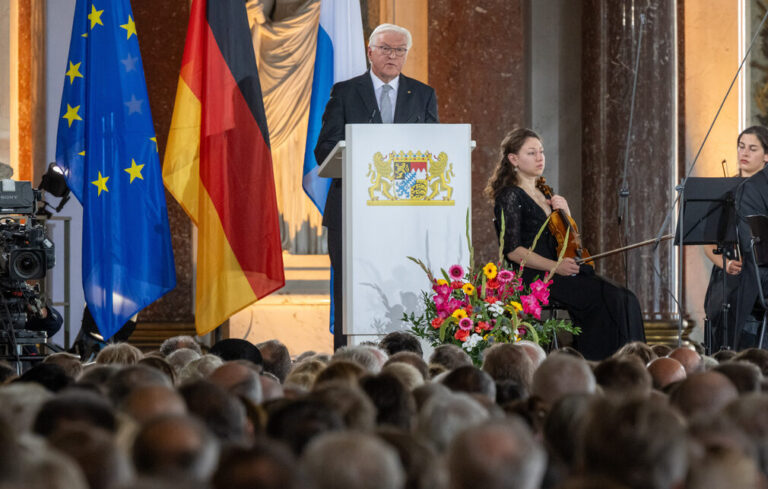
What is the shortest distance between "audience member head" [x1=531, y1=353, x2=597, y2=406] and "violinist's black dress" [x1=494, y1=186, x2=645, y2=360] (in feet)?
10.5

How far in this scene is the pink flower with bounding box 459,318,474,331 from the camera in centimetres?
458

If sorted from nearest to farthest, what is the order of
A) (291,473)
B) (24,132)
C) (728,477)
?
(291,473), (728,477), (24,132)

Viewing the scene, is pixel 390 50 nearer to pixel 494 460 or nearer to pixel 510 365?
pixel 510 365

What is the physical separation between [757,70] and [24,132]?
5782mm

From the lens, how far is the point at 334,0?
269 inches

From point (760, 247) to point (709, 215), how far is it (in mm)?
334

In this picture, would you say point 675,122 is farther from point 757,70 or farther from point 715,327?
point 715,327

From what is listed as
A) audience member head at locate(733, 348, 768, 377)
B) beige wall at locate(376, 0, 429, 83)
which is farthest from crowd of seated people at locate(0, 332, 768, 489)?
beige wall at locate(376, 0, 429, 83)

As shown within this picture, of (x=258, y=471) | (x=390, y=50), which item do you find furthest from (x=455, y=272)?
(x=258, y=471)

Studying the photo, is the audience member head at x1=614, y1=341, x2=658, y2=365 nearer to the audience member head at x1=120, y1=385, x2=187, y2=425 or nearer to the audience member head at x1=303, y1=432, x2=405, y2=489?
the audience member head at x1=120, y1=385, x2=187, y2=425

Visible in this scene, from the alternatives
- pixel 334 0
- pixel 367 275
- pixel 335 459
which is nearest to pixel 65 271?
pixel 334 0

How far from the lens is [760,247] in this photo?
569 centimetres

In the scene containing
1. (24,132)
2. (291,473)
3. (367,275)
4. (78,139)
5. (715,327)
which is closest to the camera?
(291,473)

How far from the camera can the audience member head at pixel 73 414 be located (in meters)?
2.05
